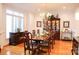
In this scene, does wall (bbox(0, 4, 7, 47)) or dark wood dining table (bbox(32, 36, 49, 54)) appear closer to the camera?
wall (bbox(0, 4, 7, 47))

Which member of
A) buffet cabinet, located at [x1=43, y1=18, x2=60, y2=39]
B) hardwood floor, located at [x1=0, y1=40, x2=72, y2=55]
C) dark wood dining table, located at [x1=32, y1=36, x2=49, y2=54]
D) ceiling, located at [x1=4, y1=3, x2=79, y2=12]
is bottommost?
hardwood floor, located at [x1=0, y1=40, x2=72, y2=55]

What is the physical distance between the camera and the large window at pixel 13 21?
303 centimetres

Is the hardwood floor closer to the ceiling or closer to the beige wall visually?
the beige wall

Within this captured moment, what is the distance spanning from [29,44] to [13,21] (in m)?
0.64

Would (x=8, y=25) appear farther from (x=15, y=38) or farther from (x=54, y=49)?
(x=54, y=49)

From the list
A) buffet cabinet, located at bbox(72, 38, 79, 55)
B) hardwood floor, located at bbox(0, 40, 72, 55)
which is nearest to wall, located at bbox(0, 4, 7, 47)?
hardwood floor, located at bbox(0, 40, 72, 55)

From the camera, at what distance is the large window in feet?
9.95

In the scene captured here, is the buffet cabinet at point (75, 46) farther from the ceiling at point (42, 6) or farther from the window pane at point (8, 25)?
the window pane at point (8, 25)

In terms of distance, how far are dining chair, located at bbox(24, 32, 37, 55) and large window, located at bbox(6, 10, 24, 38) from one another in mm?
188

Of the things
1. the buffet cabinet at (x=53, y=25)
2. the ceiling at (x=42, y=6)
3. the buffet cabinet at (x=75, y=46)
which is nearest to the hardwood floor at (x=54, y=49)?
the buffet cabinet at (x=75, y=46)

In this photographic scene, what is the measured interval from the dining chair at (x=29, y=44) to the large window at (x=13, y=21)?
188mm
